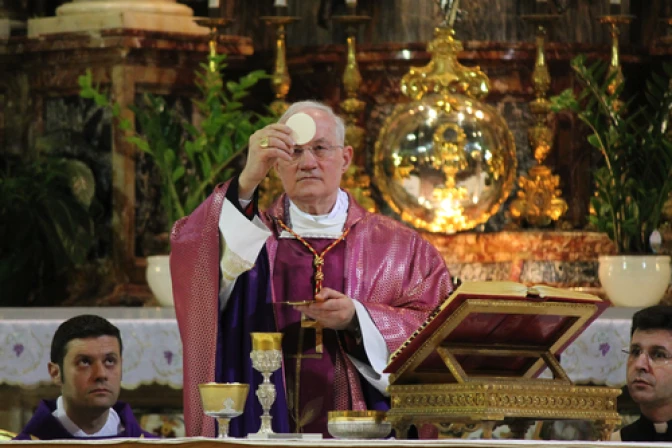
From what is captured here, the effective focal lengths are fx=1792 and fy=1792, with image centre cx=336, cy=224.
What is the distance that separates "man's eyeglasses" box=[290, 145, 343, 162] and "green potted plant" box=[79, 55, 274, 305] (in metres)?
2.20

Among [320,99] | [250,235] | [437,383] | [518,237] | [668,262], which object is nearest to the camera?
[437,383]

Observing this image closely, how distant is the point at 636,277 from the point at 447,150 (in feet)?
3.96

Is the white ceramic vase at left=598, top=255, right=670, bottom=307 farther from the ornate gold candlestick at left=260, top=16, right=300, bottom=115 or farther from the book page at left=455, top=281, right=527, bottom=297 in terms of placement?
the book page at left=455, top=281, right=527, bottom=297

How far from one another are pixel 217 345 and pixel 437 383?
3.56 ft

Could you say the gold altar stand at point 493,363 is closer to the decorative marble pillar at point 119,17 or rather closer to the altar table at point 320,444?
the altar table at point 320,444

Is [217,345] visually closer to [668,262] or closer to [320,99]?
[668,262]

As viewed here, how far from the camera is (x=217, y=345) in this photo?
18.7ft

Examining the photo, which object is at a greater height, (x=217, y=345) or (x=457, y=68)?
(x=457, y=68)

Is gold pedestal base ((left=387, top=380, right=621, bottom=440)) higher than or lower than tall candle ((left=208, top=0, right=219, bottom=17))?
lower

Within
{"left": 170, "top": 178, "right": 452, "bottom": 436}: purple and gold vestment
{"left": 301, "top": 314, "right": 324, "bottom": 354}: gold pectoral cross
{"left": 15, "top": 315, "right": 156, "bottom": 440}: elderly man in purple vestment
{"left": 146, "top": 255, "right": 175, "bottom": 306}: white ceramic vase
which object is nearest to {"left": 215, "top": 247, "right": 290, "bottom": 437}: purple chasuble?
{"left": 170, "top": 178, "right": 452, "bottom": 436}: purple and gold vestment

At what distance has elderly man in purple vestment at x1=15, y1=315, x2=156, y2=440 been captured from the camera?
546 centimetres

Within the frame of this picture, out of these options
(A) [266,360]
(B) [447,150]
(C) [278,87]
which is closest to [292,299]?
(A) [266,360]

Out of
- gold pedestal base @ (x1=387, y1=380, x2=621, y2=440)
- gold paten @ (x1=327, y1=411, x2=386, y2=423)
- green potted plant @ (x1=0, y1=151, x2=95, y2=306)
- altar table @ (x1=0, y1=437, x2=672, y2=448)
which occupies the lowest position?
green potted plant @ (x1=0, y1=151, x2=95, y2=306)

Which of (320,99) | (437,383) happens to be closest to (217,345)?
(437,383)
